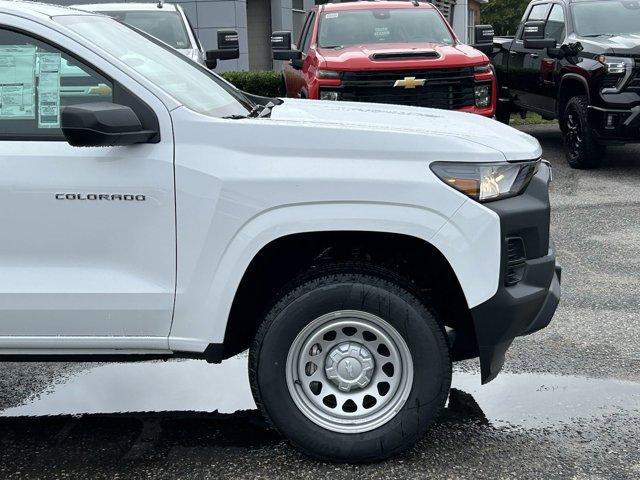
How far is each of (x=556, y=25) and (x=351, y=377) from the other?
30.0 ft

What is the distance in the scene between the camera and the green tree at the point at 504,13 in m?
51.2

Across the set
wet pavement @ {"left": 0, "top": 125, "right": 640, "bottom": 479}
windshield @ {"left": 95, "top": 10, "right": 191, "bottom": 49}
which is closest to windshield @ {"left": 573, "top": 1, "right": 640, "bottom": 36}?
windshield @ {"left": 95, "top": 10, "right": 191, "bottom": 49}

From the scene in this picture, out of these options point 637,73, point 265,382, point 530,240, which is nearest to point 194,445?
point 265,382

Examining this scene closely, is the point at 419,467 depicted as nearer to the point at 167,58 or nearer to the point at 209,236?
the point at 209,236

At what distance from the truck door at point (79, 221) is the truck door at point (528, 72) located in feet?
30.2

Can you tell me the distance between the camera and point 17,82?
3551 millimetres

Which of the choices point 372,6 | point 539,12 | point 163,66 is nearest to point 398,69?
point 372,6

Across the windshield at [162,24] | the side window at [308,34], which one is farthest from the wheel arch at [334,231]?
the windshield at [162,24]

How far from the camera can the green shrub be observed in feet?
52.3

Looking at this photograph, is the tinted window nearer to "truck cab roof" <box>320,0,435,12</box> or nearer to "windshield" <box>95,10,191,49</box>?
"truck cab roof" <box>320,0,435,12</box>

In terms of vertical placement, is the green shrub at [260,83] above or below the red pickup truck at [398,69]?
below

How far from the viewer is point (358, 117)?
388 cm

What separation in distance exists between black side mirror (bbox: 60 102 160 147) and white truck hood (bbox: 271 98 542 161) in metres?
0.65

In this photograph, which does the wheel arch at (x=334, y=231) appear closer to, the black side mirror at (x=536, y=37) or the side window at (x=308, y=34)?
the side window at (x=308, y=34)
